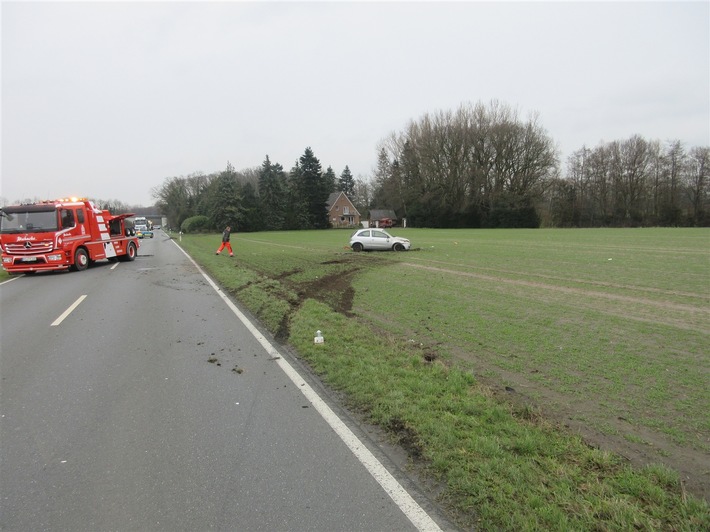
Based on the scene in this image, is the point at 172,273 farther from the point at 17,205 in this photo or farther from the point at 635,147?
the point at 635,147

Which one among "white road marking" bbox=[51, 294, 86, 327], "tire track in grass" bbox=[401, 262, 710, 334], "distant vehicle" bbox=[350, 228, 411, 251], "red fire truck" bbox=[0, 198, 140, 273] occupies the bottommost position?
"tire track in grass" bbox=[401, 262, 710, 334]

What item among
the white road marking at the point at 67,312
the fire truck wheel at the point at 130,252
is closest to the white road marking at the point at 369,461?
the white road marking at the point at 67,312

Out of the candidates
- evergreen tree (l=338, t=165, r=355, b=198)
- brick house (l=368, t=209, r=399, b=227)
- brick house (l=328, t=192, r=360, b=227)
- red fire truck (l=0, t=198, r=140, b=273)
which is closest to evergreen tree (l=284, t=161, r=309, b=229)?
brick house (l=328, t=192, r=360, b=227)

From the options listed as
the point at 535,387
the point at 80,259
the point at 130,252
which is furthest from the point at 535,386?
the point at 130,252

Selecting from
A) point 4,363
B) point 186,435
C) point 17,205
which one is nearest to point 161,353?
point 4,363

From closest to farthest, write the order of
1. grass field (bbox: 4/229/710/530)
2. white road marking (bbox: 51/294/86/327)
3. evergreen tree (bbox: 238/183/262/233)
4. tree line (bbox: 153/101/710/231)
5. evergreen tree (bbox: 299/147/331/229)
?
grass field (bbox: 4/229/710/530) → white road marking (bbox: 51/294/86/327) → tree line (bbox: 153/101/710/231) → evergreen tree (bbox: 238/183/262/233) → evergreen tree (bbox: 299/147/331/229)

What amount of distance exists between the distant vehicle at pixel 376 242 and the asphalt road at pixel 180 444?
19096mm

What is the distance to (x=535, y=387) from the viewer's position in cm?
475

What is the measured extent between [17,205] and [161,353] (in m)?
15.3

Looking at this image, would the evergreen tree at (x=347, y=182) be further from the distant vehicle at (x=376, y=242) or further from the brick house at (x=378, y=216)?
the distant vehicle at (x=376, y=242)

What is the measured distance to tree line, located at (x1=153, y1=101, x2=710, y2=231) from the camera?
62219 millimetres

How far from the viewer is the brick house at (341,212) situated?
310ft

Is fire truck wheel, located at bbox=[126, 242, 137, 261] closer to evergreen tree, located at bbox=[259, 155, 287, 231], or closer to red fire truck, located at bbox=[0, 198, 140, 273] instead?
red fire truck, located at bbox=[0, 198, 140, 273]

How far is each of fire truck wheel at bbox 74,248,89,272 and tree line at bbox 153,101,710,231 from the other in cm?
5075
